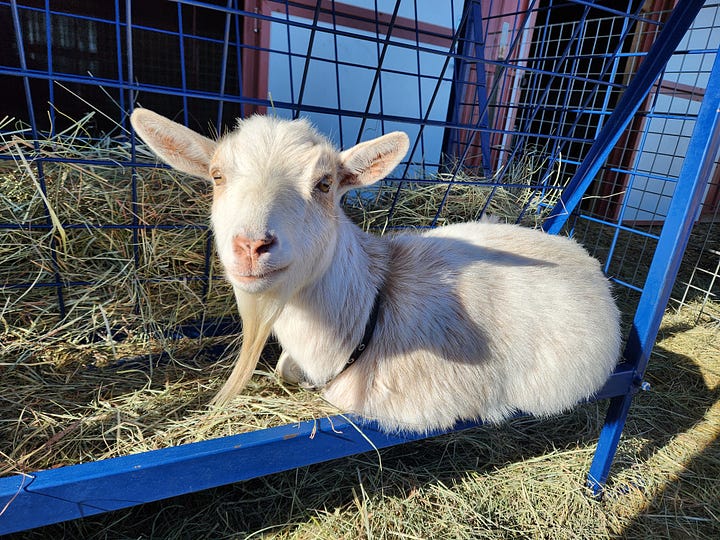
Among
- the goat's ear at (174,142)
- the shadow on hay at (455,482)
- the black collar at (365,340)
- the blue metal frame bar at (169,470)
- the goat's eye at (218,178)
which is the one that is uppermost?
the goat's ear at (174,142)

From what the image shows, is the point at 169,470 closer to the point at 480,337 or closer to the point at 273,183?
the point at 273,183

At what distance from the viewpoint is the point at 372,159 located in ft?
5.39

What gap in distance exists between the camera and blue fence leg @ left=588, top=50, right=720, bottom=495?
1.79 m

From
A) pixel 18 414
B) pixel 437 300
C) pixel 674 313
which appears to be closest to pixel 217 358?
pixel 18 414

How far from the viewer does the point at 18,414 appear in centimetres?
166

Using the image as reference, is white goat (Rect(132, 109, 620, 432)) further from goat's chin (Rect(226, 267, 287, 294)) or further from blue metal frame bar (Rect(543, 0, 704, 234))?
blue metal frame bar (Rect(543, 0, 704, 234))

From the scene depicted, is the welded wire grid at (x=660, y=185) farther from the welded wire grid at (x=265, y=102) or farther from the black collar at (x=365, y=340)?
the black collar at (x=365, y=340)

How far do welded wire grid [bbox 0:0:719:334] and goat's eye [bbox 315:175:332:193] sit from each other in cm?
40

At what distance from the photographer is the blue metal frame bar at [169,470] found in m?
1.17

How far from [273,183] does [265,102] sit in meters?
0.46

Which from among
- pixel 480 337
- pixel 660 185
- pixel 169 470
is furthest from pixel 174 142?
pixel 660 185

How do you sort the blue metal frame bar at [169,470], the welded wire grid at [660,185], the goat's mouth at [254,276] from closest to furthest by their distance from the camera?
the blue metal frame bar at [169,470], the goat's mouth at [254,276], the welded wire grid at [660,185]

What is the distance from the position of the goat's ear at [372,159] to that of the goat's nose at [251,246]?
0.51 m

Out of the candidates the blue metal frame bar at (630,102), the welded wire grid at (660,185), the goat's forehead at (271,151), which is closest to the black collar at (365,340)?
the goat's forehead at (271,151)
